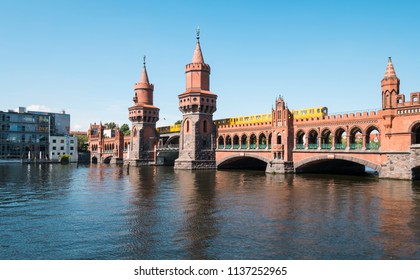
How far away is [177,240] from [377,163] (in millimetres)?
38726

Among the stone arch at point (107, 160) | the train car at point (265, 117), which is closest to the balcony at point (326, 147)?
the train car at point (265, 117)

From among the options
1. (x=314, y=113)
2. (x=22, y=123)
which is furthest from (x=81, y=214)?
(x=22, y=123)

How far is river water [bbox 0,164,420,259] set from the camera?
15.8 m

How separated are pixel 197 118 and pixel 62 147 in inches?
2962

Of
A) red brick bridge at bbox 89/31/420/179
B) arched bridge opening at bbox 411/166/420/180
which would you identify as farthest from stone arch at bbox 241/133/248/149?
arched bridge opening at bbox 411/166/420/180

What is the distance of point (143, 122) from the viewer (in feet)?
317

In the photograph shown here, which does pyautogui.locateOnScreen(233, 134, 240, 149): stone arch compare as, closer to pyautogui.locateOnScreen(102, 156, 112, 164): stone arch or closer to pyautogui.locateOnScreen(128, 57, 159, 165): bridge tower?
pyautogui.locateOnScreen(128, 57, 159, 165): bridge tower

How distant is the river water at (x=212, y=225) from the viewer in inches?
621

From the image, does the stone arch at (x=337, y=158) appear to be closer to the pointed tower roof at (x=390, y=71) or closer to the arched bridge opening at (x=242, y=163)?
the pointed tower roof at (x=390, y=71)

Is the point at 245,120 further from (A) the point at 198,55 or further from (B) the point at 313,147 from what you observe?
(B) the point at 313,147

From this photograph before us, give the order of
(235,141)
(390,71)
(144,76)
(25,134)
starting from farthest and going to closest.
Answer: (25,134) → (144,76) → (235,141) → (390,71)

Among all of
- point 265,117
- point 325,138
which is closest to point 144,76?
point 265,117

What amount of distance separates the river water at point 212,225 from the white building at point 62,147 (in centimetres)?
10330
